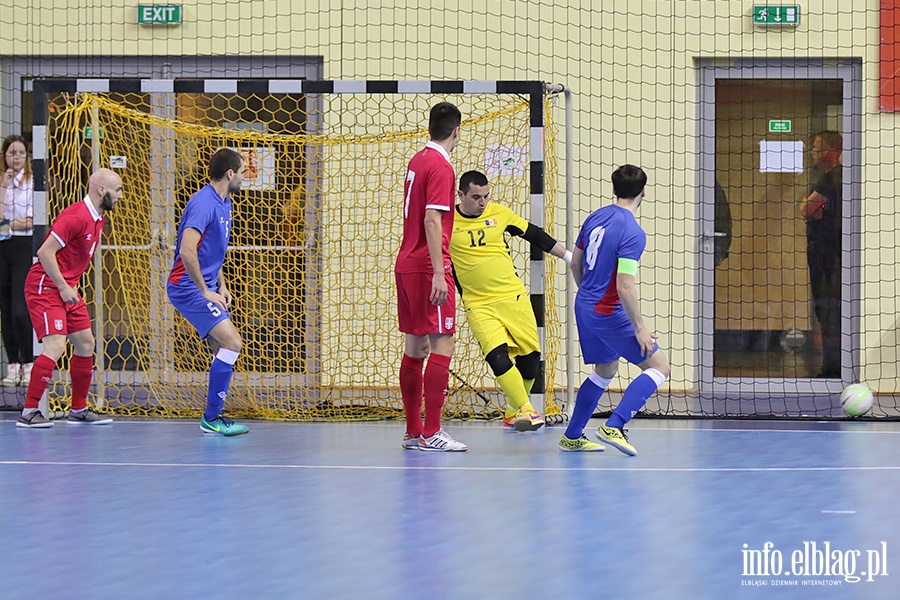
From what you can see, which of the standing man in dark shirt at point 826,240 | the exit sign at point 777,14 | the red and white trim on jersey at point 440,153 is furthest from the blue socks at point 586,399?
the exit sign at point 777,14

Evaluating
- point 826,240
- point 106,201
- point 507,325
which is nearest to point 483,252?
point 507,325

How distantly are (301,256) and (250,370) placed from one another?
3.05 ft

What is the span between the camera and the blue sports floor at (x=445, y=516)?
368 centimetres

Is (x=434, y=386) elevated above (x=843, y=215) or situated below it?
below

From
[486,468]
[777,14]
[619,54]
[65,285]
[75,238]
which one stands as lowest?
[486,468]

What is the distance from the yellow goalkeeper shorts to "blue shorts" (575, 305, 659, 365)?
88 cm

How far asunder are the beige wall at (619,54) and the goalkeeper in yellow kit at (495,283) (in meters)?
2.32

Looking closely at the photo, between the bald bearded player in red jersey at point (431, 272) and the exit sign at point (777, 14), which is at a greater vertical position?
the exit sign at point (777, 14)

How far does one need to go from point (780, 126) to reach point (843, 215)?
83 cm

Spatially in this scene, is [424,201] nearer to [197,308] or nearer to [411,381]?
[411,381]

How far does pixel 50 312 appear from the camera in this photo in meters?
6.89

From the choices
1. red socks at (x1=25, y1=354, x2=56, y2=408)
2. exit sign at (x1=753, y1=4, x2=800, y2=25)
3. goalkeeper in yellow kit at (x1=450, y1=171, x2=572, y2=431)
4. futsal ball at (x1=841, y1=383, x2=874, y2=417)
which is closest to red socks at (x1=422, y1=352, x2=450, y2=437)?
goalkeeper in yellow kit at (x1=450, y1=171, x2=572, y2=431)

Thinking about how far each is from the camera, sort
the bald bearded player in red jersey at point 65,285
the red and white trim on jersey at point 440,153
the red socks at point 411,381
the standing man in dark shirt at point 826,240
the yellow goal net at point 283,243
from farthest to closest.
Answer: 1. the standing man in dark shirt at point 826,240
2. the yellow goal net at point 283,243
3. the bald bearded player in red jersey at point 65,285
4. the red socks at point 411,381
5. the red and white trim on jersey at point 440,153

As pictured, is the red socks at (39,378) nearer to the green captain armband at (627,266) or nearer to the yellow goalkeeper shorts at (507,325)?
the yellow goalkeeper shorts at (507,325)
